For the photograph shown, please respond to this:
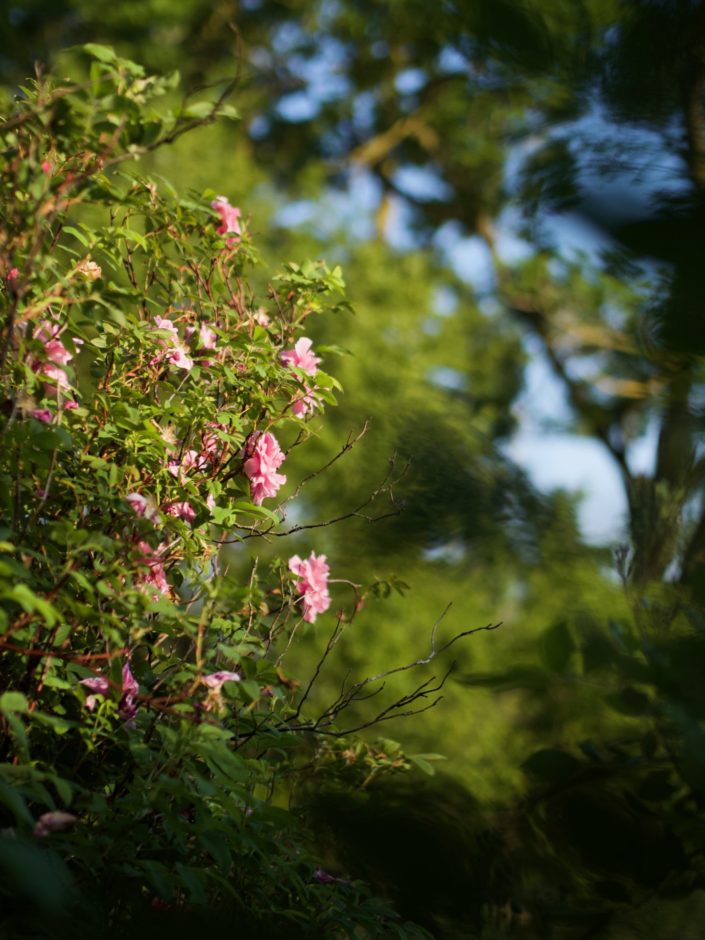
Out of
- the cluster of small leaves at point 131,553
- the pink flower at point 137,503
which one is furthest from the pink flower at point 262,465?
the pink flower at point 137,503

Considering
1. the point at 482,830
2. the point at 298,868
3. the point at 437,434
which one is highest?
the point at 437,434

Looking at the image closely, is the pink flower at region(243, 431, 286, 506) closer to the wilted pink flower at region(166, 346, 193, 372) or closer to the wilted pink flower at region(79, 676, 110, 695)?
the wilted pink flower at region(166, 346, 193, 372)

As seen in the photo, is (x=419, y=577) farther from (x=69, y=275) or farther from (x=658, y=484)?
(x=69, y=275)

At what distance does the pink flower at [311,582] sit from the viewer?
1.69m

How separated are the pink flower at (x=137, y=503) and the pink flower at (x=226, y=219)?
0.61 m

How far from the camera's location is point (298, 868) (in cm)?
155

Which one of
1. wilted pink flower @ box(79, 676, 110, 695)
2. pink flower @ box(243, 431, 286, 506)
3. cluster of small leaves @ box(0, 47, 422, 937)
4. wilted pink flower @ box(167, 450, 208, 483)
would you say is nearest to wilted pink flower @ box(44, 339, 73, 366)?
cluster of small leaves @ box(0, 47, 422, 937)

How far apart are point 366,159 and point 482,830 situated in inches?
495

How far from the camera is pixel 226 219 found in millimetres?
1778

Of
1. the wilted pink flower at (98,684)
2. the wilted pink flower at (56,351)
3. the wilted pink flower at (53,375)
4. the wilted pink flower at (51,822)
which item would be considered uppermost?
the wilted pink flower at (56,351)

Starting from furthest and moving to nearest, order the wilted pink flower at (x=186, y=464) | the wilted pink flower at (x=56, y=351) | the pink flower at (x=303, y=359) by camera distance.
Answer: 1. the pink flower at (x=303, y=359)
2. the wilted pink flower at (x=186, y=464)
3. the wilted pink flower at (x=56, y=351)

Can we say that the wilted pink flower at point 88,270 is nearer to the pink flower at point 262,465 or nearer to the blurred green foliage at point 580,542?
the pink flower at point 262,465

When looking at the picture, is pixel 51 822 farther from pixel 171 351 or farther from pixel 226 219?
pixel 226 219

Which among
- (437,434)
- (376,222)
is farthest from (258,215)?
(437,434)
